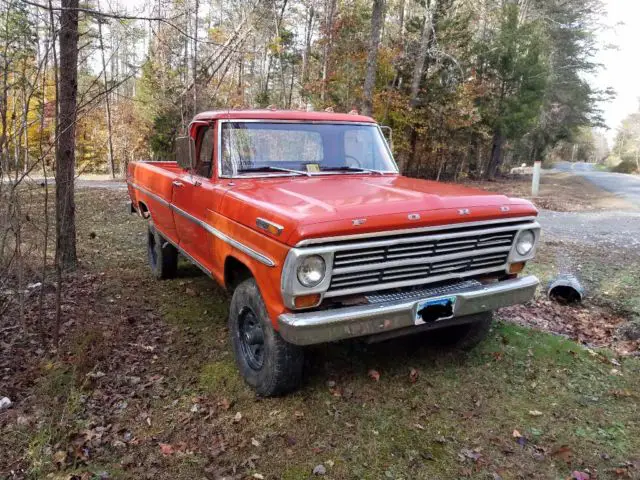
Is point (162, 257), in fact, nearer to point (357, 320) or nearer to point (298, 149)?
point (298, 149)

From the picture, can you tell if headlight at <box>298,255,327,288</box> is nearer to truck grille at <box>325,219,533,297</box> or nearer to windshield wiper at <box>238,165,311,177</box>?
truck grille at <box>325,219,533,297</box>

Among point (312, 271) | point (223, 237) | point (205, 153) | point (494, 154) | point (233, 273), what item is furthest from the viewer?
point (494, 154)

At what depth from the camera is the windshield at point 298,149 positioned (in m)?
4.14

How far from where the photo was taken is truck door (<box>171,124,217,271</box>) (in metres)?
4.16

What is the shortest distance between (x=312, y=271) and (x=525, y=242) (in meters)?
1.90

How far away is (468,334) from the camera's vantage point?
407 centimetres

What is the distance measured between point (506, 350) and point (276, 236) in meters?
2.50

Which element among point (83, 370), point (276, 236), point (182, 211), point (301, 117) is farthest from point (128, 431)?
point (301, 117)

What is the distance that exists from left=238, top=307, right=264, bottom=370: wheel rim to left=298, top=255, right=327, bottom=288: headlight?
0.76 m

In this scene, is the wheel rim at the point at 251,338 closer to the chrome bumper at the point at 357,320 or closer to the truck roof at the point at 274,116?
the chrome bumper at the point at 357,320

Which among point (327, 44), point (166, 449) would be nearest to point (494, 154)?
point (327, 44)

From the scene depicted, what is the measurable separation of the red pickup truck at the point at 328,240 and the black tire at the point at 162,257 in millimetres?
1307

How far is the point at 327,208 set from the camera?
296cm

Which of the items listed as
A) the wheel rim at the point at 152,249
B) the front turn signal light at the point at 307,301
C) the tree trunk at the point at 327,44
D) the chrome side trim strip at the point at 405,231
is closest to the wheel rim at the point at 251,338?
the front turn signal light at the point at 307,301
